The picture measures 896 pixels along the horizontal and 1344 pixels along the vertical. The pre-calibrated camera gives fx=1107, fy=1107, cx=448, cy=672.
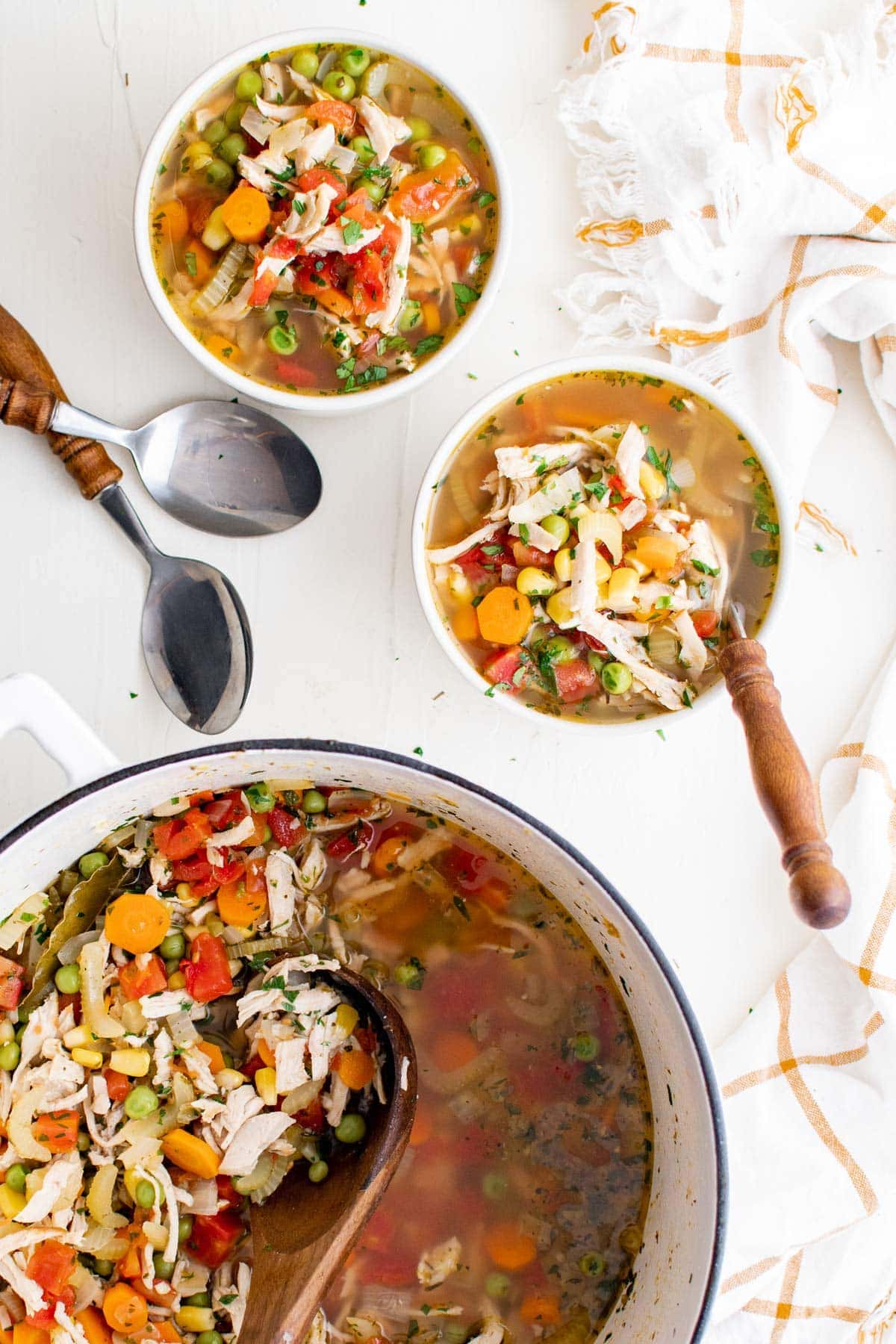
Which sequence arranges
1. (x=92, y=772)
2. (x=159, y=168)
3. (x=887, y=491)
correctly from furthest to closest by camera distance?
(x=887, y=491)
(x=159, y=168)
(x=92, y=772)

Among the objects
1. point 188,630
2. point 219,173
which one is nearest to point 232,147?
point 219,173

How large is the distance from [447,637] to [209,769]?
1.53ft

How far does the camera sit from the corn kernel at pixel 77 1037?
1.89 m

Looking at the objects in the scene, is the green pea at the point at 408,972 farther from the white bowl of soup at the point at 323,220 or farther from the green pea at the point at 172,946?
the white bowl of soup at the point at 323,220

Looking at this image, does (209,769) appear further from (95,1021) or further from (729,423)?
(729,423)

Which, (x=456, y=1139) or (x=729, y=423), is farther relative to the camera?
(x=456, y=1139)

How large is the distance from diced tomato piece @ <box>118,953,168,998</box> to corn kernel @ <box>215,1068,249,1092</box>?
185mm

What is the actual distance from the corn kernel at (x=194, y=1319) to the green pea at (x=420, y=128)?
2.08 m

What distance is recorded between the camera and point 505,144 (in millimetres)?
2090

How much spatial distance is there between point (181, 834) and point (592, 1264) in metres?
1.07

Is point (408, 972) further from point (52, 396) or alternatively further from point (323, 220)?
point (323, 220)

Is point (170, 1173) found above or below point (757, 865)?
above

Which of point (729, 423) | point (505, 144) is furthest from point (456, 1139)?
point (505, 144)

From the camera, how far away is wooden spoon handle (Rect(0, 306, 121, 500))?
6.42 feet
